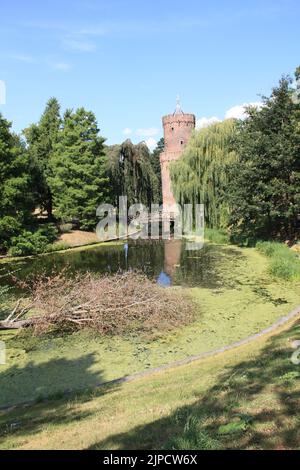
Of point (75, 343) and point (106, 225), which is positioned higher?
point (106, 225)

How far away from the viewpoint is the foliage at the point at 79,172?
1193 inches

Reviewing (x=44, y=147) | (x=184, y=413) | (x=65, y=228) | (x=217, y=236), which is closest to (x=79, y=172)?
(x=65, y=228)

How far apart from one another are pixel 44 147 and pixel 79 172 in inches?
251

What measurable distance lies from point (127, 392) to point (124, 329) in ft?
13.1

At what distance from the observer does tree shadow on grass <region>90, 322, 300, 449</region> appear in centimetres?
372

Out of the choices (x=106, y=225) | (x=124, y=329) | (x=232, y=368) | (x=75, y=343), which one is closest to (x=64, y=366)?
(x=75, y=343)

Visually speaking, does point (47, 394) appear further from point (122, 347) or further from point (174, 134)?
point (174, 134)

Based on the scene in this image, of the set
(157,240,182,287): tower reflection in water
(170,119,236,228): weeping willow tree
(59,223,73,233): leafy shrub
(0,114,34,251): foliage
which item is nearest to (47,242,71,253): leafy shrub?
(0,114,34,251): foliage

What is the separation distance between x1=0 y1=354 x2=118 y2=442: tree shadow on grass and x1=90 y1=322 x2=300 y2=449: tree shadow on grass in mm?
1632

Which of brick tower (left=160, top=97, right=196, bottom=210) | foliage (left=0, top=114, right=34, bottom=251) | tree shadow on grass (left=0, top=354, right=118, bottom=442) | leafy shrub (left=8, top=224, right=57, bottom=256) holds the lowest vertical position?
tree shadow on grass (left=0, top=354, right=118, bottom=442)

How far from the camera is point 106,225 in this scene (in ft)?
106

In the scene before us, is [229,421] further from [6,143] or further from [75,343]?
[6,143]

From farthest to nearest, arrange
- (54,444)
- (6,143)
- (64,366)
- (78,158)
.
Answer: (78,158), (6,143), (64,366), (54,444)

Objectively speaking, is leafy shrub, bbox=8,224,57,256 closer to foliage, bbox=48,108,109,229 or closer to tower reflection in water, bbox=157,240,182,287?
foliage, bbox=48,108,109,229
